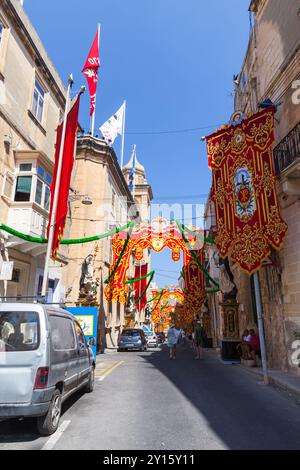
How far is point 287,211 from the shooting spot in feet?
36.7

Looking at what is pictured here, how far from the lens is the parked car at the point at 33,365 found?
4449 millimetres

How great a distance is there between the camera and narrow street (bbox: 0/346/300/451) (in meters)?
4.43

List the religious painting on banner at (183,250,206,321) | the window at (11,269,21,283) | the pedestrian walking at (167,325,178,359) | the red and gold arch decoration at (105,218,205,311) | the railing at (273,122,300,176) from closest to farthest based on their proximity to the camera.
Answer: the railing at (273,122,300,176) → the window at (11,269,21,283) → the pedestrian walking at (167,325,178,359) → the red and gold arch decoration at (105,218,205,311) → the religious painting on banner at (183,250,206,321)

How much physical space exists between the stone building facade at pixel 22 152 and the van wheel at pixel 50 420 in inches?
313

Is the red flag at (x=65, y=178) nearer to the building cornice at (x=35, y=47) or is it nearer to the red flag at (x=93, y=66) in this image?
the building cornice at (x=35, y=47)

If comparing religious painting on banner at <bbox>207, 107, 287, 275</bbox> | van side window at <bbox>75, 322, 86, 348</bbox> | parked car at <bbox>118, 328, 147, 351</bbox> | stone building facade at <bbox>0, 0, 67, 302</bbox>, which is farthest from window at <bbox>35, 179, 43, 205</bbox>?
parked car at <bbox>118, 328, 147, 351</bbox>

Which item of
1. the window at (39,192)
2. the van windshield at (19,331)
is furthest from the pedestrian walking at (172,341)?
the van windshield at (19,331)

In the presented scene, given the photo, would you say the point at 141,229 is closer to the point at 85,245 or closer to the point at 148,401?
the point at 85,245

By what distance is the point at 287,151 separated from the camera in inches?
426

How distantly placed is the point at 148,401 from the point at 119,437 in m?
2.56

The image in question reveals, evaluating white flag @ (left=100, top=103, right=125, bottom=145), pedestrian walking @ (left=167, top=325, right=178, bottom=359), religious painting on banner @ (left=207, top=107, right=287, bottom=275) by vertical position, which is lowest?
pedestrian walking @ (left=167, top=325, right=178, bottom=359)

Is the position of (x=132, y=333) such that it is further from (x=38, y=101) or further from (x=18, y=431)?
(x=18, y=431)

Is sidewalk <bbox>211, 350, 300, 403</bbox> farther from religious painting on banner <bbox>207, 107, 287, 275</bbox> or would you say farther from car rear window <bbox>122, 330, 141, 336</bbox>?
car rear window <bbox>122, 330, 141, 336</bbox>

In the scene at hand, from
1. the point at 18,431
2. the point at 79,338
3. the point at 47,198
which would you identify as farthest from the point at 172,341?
the point at 18,431
